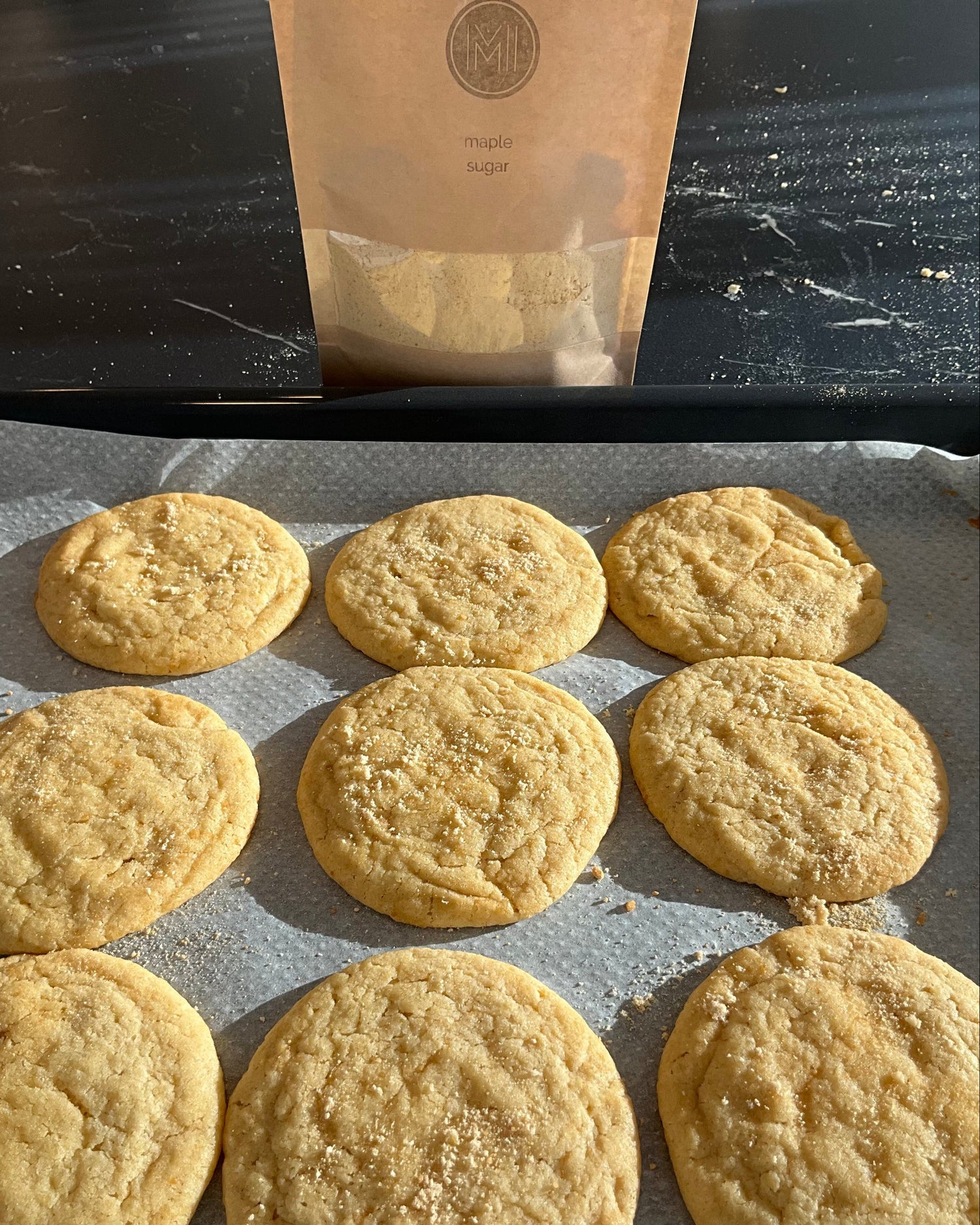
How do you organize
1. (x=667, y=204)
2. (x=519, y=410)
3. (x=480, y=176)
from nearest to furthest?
(x=480, y=176), (x=519, y=410), (x=667, y=204)

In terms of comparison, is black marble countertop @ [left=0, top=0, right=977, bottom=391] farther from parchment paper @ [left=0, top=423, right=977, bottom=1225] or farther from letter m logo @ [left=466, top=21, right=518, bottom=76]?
letter m logo @ [left=466, top=21, right=518, bottom=76]

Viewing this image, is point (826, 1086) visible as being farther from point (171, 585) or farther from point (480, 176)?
point (480, 176)

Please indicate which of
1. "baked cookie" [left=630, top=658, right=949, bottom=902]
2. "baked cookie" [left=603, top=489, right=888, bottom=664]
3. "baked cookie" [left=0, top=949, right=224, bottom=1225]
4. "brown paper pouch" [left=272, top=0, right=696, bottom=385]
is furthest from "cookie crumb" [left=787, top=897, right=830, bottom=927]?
"brown paper pouch" [left=272, top=0, right=696, bottom=385]

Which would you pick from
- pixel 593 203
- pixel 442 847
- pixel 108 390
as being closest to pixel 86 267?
pixel 108 390

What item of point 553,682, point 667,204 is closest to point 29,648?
point 553,682

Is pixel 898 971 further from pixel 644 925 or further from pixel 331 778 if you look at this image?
pixel 331 778
